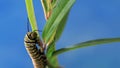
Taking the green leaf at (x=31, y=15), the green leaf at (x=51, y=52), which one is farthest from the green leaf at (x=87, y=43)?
the green leaf at (x=31, y=15)

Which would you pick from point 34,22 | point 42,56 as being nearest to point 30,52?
point 42,56

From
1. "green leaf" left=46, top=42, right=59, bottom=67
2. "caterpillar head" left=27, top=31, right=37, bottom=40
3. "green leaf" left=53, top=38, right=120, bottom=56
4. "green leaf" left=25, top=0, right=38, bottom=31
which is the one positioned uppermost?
"green leaf" left=25, top=0, right=38, bottom=31

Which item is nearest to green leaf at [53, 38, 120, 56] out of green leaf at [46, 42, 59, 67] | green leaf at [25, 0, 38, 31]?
green leaf at [46, 42, 59, 67]

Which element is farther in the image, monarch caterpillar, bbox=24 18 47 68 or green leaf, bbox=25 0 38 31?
green leaf, bbox=25 0 38 31

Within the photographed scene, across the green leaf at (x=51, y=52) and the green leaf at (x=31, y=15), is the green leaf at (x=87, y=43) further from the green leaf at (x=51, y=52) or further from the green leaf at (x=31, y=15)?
the green leaf at (x=31, y=15)

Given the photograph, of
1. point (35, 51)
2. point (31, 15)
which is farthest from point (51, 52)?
point (31, 15)

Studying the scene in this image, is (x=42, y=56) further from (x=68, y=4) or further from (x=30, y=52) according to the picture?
(x=68, y=4)

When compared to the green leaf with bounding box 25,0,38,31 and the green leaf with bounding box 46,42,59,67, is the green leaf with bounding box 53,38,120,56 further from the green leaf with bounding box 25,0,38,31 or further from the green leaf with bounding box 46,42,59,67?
the green leaf with bounding box 25,0,38,31
